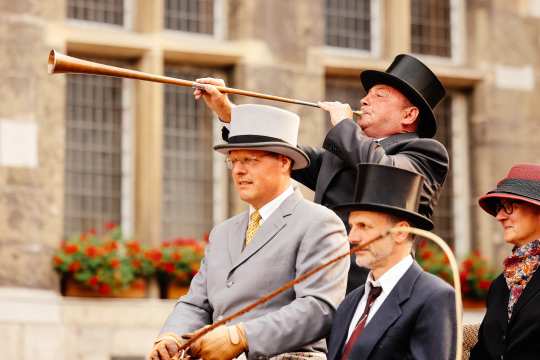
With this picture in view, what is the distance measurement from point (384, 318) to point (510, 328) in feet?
2.32

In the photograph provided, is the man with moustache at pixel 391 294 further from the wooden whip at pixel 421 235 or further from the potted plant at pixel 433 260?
the potted plant at pixel 433 260

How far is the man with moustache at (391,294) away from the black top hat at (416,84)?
1.22 m

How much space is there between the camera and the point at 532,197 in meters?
6.05

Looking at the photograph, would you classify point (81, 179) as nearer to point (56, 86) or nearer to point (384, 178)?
point (56, 86)

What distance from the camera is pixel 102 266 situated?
11.3 m

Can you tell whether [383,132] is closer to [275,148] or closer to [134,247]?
[275,148]

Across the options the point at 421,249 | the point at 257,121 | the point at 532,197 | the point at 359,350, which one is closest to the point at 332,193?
the point at 257,121

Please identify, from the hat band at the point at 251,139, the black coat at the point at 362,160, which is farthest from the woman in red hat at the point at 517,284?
the hat band at the point at 251,139

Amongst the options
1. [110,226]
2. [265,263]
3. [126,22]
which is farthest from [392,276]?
[126,22]

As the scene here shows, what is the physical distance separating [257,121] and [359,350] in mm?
1313

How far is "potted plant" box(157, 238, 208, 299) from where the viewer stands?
37.7ft

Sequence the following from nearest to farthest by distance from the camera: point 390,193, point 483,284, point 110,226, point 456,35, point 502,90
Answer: point 390,193 < point 110,226 < point 483,284 < point 502,90 < point 456,35

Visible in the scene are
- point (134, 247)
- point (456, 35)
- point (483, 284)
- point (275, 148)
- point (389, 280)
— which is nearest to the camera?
point (389, 280)

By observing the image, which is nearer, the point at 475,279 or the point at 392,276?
the point at 392,276
